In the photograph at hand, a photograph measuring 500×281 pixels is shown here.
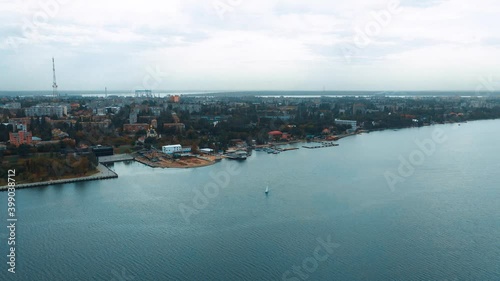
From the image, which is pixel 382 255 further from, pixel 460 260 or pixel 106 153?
pixel 106 153

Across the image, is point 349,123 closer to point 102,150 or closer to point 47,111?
point 102,150

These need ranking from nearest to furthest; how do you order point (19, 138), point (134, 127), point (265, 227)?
point (265, 227), point (19, 138), point (134, 127)

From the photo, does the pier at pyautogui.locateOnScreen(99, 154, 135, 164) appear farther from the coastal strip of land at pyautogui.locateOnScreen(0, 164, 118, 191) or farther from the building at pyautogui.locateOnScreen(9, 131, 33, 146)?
the building at pyautogui.locateOnScreen(9, 131, 33, 146)

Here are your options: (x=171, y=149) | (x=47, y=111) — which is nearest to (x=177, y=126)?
(x=171, y=149)

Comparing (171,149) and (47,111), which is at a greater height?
(47,111)

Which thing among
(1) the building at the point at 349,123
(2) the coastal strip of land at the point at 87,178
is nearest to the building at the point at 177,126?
(2) the coastal strip of land at the point at 87,178

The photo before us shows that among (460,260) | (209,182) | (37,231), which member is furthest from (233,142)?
(460,260)

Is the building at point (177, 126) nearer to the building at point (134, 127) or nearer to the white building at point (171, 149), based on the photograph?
the building at point (134, 127)

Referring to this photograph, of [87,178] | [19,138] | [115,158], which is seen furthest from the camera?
[19,138]

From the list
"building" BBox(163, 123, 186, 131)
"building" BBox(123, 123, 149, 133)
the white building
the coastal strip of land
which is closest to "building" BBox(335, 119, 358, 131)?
"building" BBox(163, 123, 186, 131)
